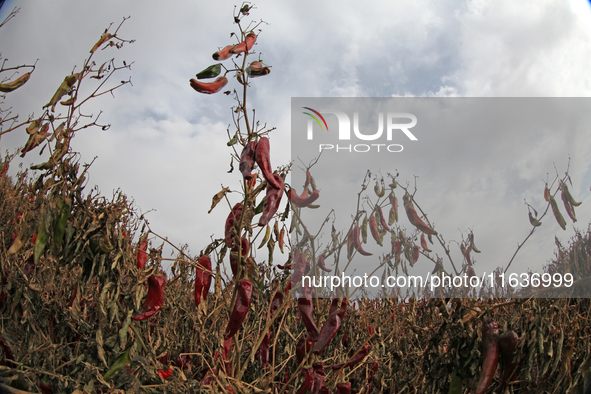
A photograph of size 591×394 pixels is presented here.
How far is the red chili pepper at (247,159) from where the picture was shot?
1.17 metres

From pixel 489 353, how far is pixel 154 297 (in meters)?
1.22

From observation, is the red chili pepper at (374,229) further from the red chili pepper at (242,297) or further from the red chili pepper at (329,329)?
the red chili pepper at (242,297)

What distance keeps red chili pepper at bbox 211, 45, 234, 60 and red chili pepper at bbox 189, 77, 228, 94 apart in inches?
2.6

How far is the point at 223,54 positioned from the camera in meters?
1.26

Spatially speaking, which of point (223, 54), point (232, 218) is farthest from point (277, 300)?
point (223, 54)

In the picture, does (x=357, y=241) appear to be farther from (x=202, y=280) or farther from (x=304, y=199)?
(x=202, y=280)

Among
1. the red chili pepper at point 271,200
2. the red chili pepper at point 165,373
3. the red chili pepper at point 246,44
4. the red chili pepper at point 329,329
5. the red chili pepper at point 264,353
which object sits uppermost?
the red chili pepper at point 246,44

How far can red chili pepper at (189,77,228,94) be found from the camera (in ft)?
4.09

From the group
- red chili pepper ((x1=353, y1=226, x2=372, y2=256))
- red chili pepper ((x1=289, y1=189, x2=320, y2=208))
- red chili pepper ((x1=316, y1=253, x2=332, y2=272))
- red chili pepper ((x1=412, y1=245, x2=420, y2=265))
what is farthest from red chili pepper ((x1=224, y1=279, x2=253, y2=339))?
red chili pepper ((x1=412, y1=245, x2=420, y2=265))

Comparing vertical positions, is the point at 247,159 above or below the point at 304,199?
below

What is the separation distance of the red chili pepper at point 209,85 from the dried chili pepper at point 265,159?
24cm

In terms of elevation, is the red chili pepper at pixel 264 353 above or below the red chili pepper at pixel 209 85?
below

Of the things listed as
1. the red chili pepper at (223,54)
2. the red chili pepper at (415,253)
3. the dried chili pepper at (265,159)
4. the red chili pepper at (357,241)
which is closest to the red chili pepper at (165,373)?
the dried chili pepper at (265,159)

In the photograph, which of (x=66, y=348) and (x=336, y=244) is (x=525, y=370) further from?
(x=66, y=348)
